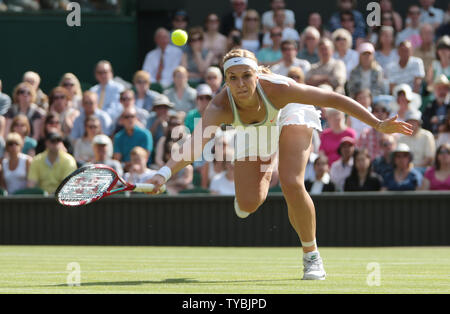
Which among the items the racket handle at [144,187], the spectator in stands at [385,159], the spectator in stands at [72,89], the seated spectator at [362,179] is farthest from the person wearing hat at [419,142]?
the racket handle at [144,187]

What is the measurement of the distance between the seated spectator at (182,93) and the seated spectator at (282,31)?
1.74 meters

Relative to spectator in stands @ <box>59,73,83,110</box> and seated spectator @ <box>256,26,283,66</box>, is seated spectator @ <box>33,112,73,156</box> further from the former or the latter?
seated spectator @ <box>256,26,283,66</box>

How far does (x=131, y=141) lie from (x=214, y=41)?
302 cm

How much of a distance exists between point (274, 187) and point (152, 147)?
186cm

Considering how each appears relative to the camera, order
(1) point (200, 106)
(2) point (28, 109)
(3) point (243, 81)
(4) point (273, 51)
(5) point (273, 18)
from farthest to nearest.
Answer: (5) point (273, 18) < (4) point (273, 51) < (2) point (28, 109) < (1) point (200, 106) < (3) point (243, 81)

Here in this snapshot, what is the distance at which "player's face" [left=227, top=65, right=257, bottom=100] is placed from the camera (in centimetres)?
Answer: 730

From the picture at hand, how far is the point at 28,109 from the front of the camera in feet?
46.8

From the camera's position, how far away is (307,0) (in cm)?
1817

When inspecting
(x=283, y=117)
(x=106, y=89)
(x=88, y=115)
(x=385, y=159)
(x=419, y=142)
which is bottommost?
(x=385, y=159)

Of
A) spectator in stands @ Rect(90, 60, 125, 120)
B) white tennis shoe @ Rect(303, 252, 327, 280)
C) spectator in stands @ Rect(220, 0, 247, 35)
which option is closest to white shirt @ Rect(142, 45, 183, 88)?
spectator in stands @ Rect(220, 0, 247, 35)

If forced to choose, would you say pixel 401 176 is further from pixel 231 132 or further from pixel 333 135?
pixel 231 132

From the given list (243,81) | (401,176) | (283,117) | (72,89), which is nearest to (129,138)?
(72,89)

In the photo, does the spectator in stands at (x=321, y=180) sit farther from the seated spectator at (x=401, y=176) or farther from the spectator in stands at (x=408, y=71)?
the spectator in stands at (x=408, y=71)

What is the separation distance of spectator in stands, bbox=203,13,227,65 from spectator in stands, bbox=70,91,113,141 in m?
2.42
